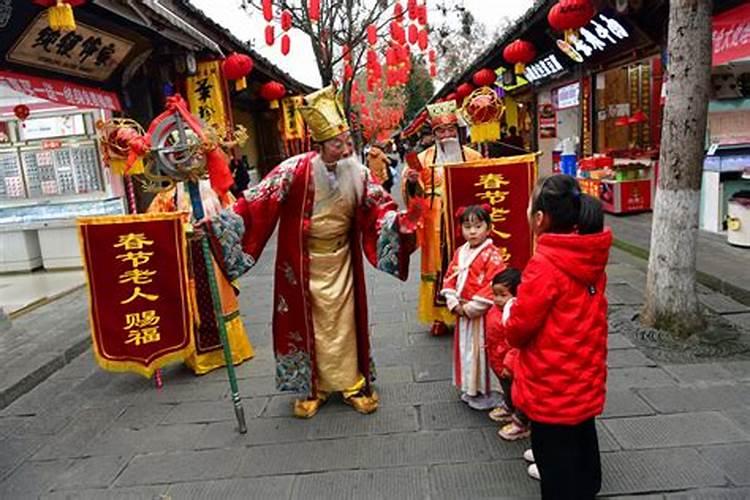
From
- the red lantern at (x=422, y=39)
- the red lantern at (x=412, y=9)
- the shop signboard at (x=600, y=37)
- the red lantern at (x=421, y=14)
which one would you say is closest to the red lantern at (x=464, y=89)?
the red lantern at (x=422, y=39)

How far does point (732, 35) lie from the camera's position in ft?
21.2

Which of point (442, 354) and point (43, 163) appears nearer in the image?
point (442, 354)

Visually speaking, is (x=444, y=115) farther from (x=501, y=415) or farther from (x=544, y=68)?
(x=544, y=68)

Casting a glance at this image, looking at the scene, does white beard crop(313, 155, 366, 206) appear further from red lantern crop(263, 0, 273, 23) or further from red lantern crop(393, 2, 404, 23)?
red lantern crop(393, 2, 404, 23)

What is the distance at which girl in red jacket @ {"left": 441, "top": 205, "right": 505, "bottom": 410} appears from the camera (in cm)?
343

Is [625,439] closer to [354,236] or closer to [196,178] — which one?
[354,236]

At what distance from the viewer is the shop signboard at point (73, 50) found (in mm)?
5357

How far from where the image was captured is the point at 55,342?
17.9ft

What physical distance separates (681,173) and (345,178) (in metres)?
2.58

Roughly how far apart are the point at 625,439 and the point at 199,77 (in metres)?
7.63

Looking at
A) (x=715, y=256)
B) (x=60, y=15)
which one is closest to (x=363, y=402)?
(x=60, y=15)

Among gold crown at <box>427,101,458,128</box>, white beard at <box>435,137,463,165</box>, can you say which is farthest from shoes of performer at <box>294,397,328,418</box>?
gold crown at <box>427,101,458,128</box>

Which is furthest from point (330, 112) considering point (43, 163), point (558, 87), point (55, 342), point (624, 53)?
point (558, 87)

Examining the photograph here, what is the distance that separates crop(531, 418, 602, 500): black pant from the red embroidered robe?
1.30 m
